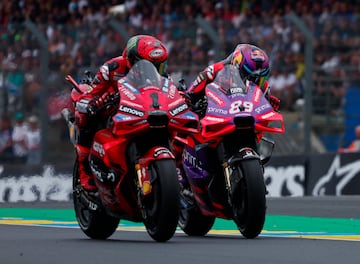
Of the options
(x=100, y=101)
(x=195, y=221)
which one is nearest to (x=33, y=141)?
(x=195, y=221)

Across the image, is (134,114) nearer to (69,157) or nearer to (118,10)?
(69,157)

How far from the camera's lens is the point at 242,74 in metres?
9.33

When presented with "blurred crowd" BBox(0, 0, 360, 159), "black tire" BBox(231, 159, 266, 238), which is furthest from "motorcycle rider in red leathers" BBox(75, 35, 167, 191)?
"blurred crowd" BBox(0, 0, 360, 159)

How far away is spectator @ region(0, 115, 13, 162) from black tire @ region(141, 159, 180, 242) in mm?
8574

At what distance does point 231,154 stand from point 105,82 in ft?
3.58

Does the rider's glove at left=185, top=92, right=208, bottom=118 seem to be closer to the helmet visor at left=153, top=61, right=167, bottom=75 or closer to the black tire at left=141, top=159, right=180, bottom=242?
the helmet visor at left=153, top=61, right=167, bottom=75

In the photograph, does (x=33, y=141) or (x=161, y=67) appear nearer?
(x=161, y=67)

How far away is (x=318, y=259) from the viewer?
266 inches

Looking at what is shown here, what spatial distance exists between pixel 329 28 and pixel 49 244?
8591mm

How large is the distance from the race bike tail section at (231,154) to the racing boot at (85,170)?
0.82 m

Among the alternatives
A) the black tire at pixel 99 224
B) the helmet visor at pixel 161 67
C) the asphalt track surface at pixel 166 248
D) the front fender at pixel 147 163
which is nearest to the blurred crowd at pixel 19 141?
the asphalt track surface at pixel 166 248

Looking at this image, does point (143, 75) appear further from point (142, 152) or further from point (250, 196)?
point (250, 196)

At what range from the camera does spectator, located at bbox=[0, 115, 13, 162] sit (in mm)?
16469

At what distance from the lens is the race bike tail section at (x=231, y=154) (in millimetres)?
8461
